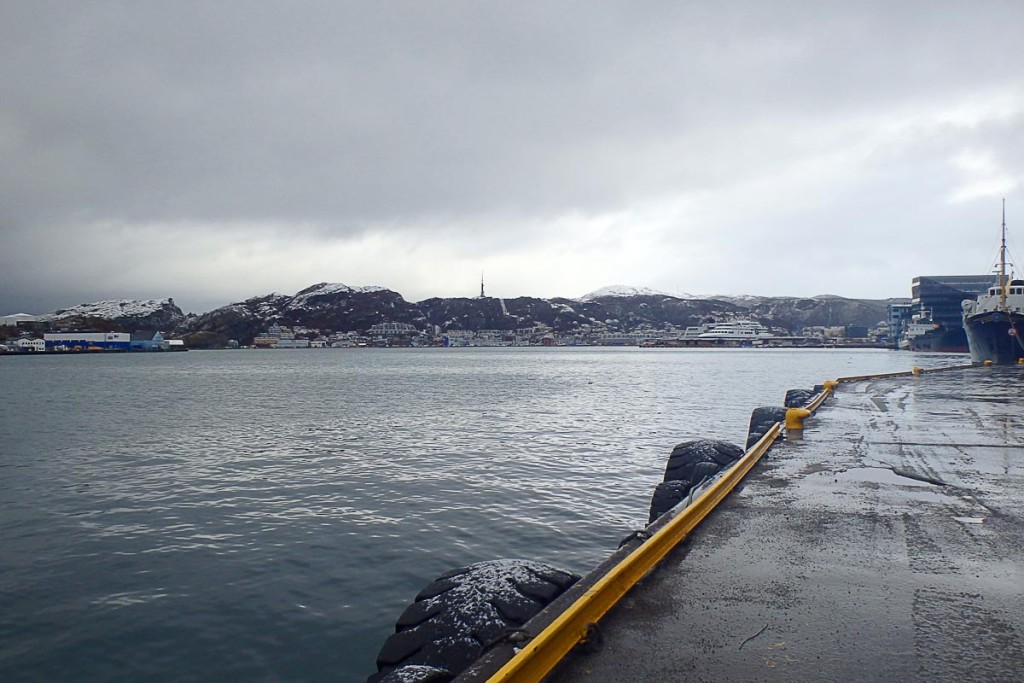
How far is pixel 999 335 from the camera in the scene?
50.5m

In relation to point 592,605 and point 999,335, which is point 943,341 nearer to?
point 999,335

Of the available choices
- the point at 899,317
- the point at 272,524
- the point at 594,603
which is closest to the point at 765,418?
the point at 272,524

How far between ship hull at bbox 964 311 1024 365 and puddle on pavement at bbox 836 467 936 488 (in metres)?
48.4

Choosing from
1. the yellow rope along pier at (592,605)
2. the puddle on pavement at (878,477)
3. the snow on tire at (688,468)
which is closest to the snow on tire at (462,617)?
the yellow rope along pier at (592,605)

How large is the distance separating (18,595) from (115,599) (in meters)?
1.47

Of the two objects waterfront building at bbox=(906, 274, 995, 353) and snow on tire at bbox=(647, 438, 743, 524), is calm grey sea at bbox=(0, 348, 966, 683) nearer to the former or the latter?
snow on tire at bbox=(647, 438, 743, 524)

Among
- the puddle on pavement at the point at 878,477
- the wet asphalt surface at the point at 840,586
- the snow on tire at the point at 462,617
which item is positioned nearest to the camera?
the wet asphalt surface at the point at 840,586

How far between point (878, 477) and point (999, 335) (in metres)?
52.3

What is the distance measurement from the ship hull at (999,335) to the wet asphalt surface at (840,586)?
49.2 meters

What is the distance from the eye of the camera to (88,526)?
12492 millimetres

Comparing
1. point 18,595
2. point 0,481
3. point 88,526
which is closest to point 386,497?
point 88,526

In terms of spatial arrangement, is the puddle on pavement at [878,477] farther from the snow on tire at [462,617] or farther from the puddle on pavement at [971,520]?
the snow on tire at [462,617]

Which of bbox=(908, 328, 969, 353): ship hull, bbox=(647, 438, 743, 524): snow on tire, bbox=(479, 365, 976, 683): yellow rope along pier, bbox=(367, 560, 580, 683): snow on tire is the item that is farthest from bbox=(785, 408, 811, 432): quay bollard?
bbox=(908, 328, 969, 353): ship hull

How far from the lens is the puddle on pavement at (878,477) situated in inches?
343
